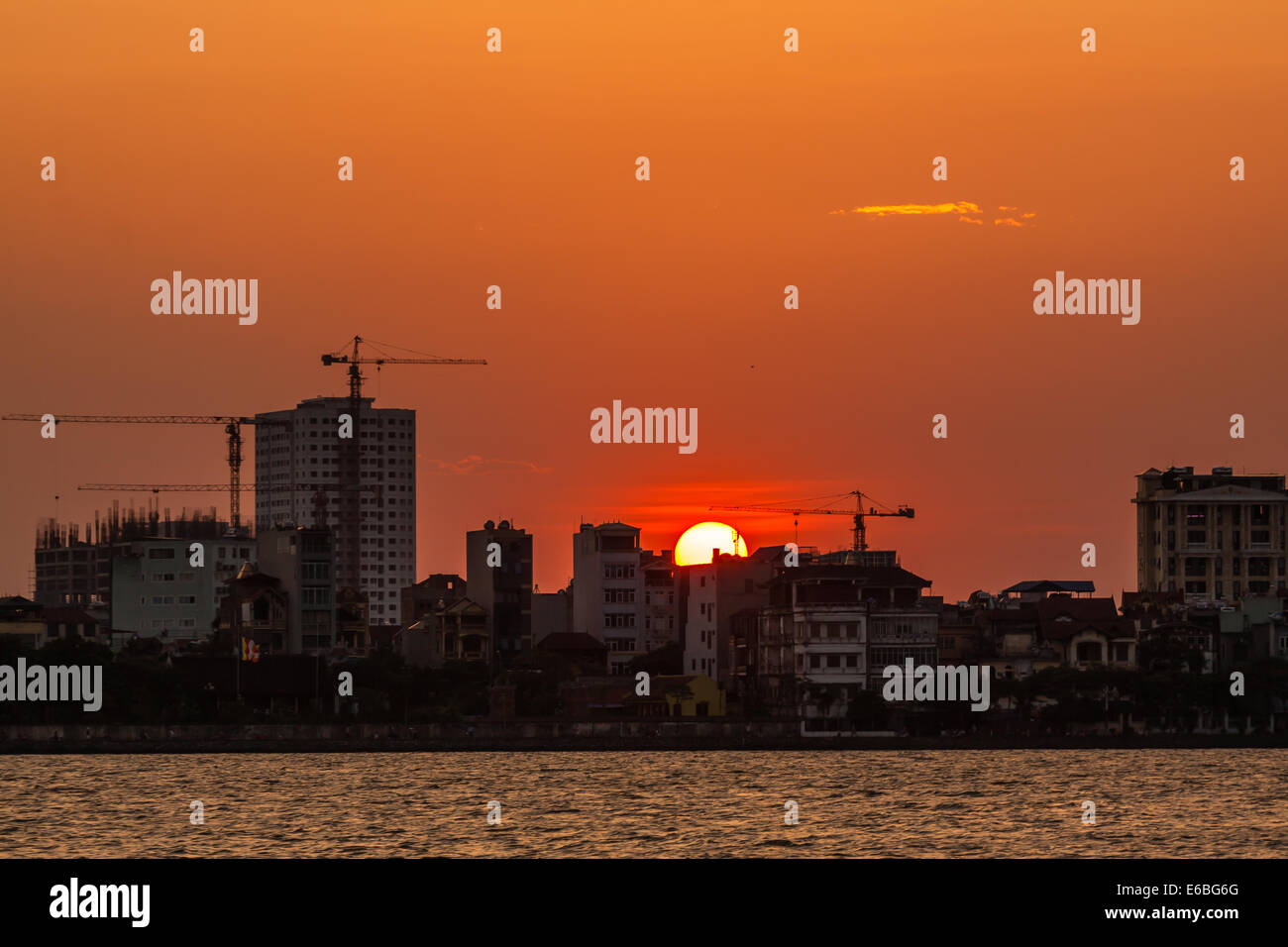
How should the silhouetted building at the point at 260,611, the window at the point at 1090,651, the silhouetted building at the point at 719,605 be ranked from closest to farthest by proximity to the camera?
the silhouetted building at the point at 260,611, the window at the point at 1090,651, the silhouetted building at the point at 719,605

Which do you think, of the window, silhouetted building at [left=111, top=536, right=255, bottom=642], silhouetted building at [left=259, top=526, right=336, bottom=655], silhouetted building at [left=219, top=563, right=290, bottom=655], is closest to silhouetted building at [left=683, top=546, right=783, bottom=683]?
the window

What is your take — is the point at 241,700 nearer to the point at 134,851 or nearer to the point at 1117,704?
the point at 1117,704

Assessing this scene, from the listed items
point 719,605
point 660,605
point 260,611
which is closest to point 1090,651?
point 719,605

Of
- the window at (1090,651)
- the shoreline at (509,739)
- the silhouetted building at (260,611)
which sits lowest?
the shoreline at (509,739)

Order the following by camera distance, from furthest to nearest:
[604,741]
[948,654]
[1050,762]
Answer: [948,654]
[604,741]
[1050,762]

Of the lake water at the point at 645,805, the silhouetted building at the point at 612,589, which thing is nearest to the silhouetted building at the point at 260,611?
the lake water at the point at 645,805

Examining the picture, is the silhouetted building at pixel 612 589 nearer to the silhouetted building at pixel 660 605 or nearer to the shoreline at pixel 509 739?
the silhouetted building at pixel 660 605

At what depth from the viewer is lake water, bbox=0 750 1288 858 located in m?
62.1

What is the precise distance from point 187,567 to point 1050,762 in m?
89.7

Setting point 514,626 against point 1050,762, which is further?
point 514,626

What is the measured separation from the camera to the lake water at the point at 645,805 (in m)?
62.1

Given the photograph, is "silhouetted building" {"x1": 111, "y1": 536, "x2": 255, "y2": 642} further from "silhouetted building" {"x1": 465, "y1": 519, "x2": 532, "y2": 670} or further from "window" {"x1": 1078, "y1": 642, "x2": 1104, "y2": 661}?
"window" {"x1": 1078, "y1": 642, "x2": 1104, "y2": 661}

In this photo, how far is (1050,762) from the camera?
119m
